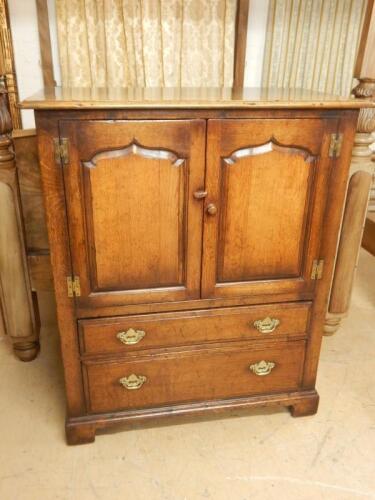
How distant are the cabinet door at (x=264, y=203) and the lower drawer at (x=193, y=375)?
9.3 inches

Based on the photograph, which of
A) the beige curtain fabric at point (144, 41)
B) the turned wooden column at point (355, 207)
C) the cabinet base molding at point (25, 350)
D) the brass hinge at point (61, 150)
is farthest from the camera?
the beige curtain fabric at point (144, 41)

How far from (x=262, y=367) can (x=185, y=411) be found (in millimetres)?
309

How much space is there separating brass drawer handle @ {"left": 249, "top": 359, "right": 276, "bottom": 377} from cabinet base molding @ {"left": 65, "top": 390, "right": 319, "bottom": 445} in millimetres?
111

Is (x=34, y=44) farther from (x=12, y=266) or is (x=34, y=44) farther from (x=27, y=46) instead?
(x=12, y=266)

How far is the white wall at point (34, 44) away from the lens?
10.6 ft

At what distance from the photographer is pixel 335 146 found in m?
1.25

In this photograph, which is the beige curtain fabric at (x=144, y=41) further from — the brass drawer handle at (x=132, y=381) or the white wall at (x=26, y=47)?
the brass drawer handle at (x=132, y=381)

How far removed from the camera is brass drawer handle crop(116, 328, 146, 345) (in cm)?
137

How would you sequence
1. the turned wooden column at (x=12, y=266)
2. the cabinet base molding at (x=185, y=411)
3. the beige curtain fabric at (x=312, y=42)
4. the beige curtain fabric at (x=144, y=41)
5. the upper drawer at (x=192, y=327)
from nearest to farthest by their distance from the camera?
the upper drawer at (x=192, y=327) < the cabinet base molding at (x=185, y=411) < the turned wooden column at (x=12, y=266) < the beige curtain fabric at (x=144, y=41) < the beige curtain fabric at (x=312, y=42)

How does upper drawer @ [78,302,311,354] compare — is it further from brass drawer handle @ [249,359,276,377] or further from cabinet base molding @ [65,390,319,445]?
cabinet base molding @ [65,390,319,445]

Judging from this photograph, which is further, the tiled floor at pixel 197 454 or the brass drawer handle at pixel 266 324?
the brass drawer handle at pixel 266 324

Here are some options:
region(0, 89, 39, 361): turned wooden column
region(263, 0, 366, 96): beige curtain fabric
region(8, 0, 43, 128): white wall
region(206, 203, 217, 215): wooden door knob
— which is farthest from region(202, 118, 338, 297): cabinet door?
region(8, 0, 43, 128): white wall

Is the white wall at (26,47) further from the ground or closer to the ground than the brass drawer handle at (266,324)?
further from the ground

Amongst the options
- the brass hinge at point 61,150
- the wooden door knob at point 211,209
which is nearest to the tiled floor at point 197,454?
the wooden door knob at point 211,209
